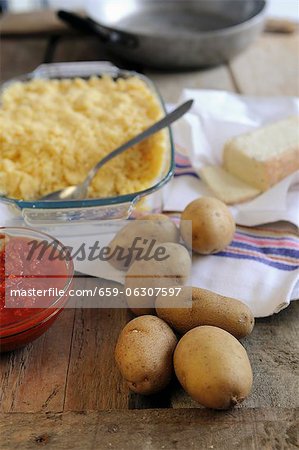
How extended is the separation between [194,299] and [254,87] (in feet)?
3.92

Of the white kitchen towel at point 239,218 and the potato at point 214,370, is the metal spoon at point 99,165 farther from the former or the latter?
the potato at point 214,370

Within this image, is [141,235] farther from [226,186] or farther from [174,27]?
[174,27]

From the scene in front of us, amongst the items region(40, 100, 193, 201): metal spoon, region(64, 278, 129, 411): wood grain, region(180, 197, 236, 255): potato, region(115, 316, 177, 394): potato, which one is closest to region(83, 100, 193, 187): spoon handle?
region(40, 100, 193, 201): metal spoon

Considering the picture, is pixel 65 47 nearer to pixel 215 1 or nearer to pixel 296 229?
pixel 215 1

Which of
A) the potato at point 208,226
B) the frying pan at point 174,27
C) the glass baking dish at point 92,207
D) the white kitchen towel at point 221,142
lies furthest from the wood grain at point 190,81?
the potato at point 208,226

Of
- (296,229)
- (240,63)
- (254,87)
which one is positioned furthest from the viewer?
(240,63)

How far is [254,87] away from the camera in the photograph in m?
2.03

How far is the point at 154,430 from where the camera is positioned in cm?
92

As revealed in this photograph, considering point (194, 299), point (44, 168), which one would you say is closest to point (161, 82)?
point (44, 168)

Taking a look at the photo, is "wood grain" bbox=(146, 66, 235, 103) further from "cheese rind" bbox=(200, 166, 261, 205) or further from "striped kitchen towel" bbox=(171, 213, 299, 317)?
"striped kitchen towel" bbox=(171, 213, 299, 317)

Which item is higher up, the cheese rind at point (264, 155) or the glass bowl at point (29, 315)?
the cheese rind at point (264, 155)

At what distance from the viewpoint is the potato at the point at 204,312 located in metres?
1.03

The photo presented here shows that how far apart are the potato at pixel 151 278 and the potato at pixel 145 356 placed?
112mm

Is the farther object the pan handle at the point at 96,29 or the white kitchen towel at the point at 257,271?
the pan handle at the point at 96,29
